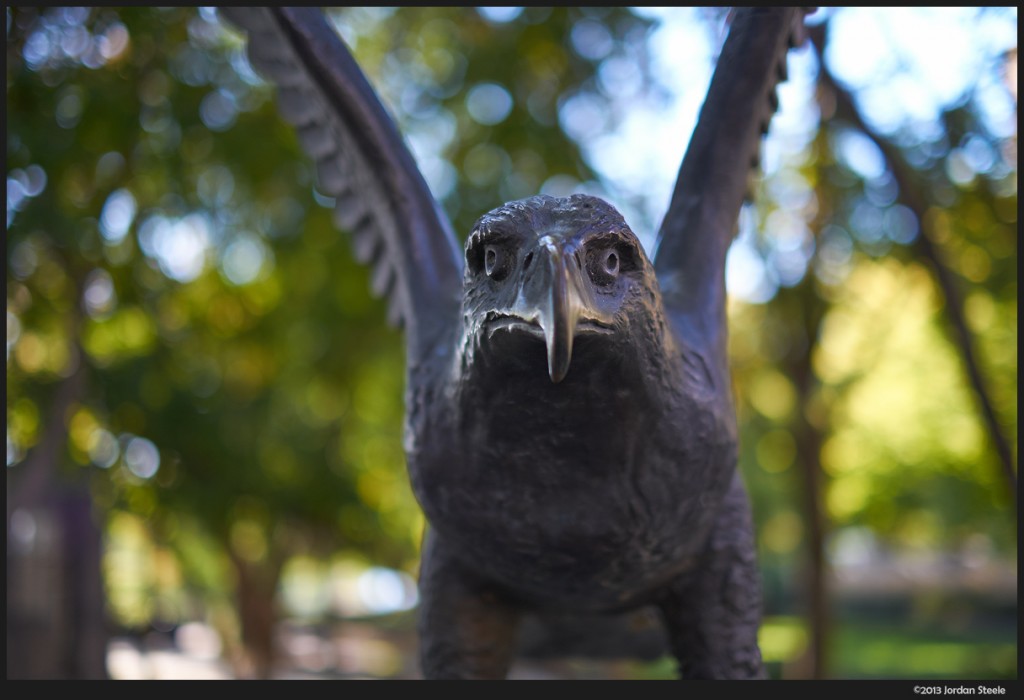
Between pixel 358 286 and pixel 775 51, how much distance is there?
24.9 ft

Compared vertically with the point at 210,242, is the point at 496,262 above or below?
below

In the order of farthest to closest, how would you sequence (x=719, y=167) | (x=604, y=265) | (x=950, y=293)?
1. (x=950, y=293)
2. (x=719, y=167)
3. (x=604, y=265)

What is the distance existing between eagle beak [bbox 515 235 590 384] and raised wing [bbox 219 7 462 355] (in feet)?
2.65

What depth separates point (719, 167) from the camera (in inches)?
99.7

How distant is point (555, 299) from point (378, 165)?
1.20 m

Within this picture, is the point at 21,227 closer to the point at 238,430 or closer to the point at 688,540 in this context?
the point at 238,430

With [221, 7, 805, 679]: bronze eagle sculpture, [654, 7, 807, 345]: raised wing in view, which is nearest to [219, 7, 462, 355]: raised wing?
[221, 7, 805, 679]: bronze eagle sculpture

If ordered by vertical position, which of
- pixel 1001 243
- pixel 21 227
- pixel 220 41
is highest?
pixel 220 41

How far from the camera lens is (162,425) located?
23.5 ft

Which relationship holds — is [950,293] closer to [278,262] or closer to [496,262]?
[496,262]

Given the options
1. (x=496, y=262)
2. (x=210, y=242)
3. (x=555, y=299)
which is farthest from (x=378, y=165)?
(x=210, y=242)

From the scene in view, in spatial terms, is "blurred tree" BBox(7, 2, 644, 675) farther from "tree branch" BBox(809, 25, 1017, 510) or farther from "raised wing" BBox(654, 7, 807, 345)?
"raised wing" BBox(654, 7, 807, 345)

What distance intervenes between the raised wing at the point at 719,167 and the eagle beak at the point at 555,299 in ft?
2.90

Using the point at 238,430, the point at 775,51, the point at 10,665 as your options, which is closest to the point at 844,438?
the point at 238,430
